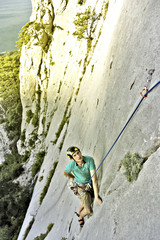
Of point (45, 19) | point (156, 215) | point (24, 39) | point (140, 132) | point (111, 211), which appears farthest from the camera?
point (24, 39)

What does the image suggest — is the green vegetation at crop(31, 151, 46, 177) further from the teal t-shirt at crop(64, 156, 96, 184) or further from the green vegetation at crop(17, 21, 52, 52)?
the teal t-shirt at crop(64, 156, 96, 184)

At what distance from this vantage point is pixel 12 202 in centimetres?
2066

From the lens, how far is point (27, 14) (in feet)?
249

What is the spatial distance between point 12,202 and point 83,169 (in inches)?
783

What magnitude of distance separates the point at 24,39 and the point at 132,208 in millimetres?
28901

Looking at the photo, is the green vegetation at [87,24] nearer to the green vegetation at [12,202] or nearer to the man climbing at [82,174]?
the man climbing at [82,174]

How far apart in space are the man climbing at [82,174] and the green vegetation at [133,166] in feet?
5.20

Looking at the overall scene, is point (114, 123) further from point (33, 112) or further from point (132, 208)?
point (33, 112)

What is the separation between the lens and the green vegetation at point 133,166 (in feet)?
9.10

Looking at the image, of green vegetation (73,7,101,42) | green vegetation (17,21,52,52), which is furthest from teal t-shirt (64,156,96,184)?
green vegetation (17,21,52,52)

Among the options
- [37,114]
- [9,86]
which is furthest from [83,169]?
[9,86]

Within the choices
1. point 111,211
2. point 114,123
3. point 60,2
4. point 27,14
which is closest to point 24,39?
point 60,2

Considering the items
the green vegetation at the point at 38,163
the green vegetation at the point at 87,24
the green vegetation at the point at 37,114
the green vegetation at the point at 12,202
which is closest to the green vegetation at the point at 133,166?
the green vegetation at the point at 87,24

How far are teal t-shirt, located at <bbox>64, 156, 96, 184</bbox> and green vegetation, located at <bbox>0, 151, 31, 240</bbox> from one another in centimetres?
1713
